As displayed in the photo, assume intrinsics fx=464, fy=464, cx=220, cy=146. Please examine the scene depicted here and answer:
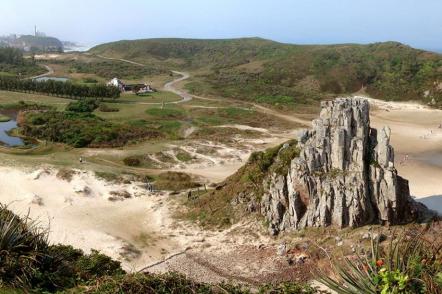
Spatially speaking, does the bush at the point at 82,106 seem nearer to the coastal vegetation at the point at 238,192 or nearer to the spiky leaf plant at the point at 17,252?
the coastal vegetation at the point at 238,192

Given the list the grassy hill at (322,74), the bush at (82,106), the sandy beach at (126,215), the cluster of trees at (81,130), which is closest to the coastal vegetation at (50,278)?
the sandy beach at (126,215)

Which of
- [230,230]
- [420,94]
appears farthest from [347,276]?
[420,94]

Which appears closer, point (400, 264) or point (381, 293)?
point (381, 293)

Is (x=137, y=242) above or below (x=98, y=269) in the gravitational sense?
below

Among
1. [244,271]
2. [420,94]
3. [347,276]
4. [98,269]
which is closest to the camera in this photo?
[347,276]

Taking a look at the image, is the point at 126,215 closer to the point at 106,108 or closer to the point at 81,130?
the point at 81,130

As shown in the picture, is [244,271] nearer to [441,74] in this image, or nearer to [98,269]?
[98,269]

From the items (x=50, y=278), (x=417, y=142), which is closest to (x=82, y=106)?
(x=417, y=142)

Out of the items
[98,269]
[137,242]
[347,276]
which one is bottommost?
[137,242]
